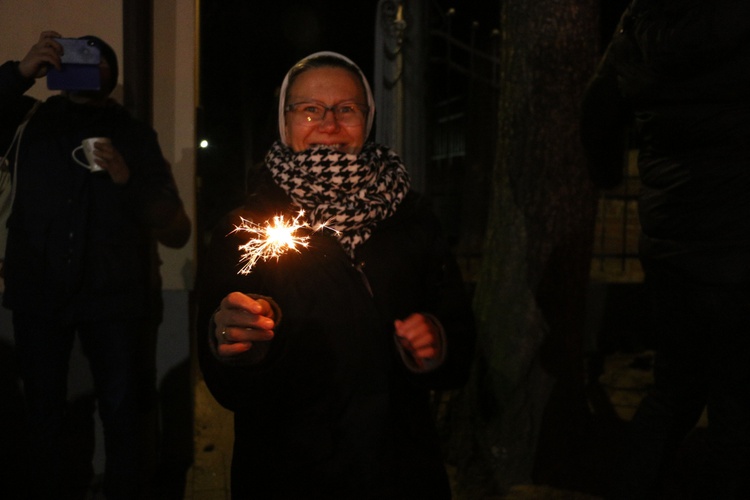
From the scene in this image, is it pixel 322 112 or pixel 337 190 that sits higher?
pixel 322 112

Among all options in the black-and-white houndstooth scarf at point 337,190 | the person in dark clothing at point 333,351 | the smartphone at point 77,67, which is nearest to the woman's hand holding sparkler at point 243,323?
the person in dark clothing at point 333,351

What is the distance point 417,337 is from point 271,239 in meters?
0.45

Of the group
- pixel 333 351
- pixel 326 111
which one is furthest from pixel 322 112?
pixel 333 351

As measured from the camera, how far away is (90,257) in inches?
128

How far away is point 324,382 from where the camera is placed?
1.91 metres

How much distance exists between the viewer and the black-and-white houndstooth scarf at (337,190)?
1.98 meters

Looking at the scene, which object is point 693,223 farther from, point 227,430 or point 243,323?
point 227,430

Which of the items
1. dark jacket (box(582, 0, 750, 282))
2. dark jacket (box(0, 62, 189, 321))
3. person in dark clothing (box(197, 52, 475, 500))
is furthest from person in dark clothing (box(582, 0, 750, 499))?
dark jacket (box(0, 62, 189, 321))

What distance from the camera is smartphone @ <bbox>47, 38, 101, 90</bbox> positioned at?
310 centimetres

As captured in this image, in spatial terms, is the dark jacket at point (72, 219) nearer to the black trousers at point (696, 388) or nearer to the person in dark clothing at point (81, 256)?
the person in dark clothing at point (81, 256)

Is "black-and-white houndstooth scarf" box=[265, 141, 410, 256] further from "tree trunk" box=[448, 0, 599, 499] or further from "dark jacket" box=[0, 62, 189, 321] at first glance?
"tree trunk" box=[448, 0, 599, 499]

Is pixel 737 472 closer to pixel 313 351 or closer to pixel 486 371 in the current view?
pixel 486 371

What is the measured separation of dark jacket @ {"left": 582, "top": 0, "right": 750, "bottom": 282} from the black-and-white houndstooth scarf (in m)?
1.15

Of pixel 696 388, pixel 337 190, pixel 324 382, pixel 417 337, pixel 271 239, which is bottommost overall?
pixel 696 388
